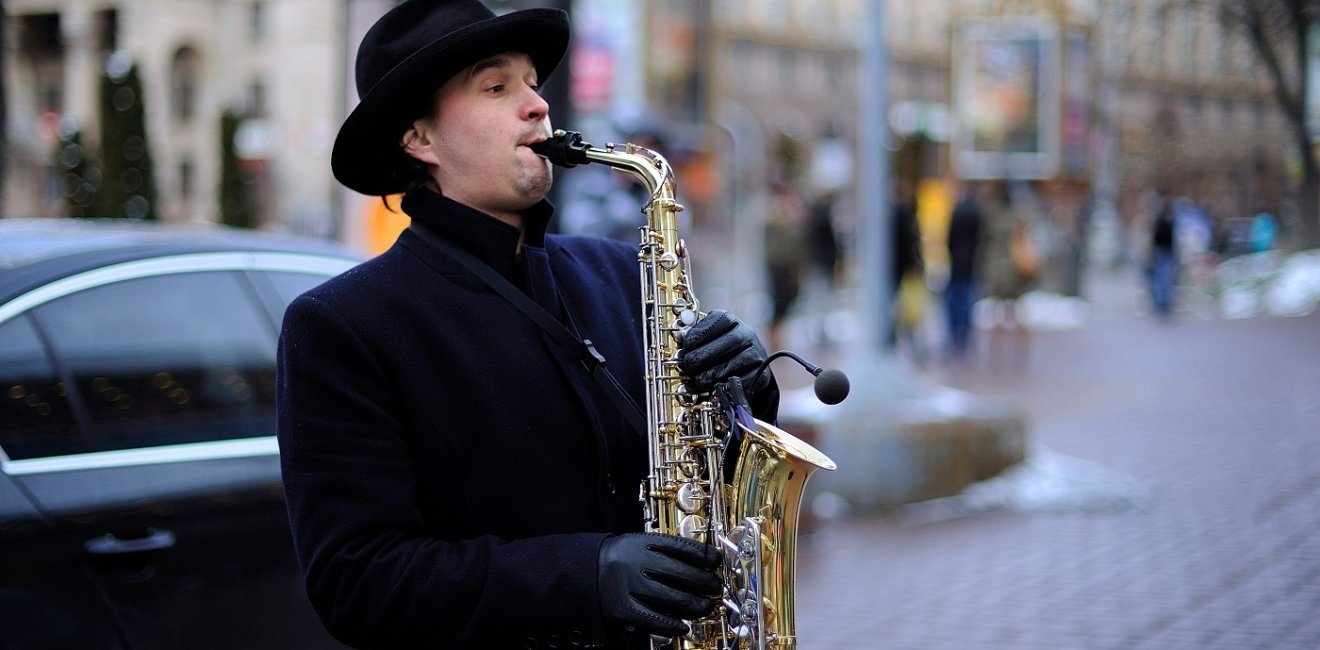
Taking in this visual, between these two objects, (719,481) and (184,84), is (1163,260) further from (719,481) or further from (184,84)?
(184,84)

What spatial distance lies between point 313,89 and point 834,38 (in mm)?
32031

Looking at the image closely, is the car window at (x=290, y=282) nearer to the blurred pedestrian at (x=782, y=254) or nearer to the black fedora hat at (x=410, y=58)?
the black fedora hat at (x=410, y=58)

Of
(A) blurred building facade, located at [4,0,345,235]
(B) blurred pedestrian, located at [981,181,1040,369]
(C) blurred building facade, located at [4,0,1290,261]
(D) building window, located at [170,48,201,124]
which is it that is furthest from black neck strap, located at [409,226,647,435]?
Answer: (D) building window, located at [170,48,201,124]

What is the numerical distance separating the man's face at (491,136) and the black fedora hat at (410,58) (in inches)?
1.6

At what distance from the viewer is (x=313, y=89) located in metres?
39.9

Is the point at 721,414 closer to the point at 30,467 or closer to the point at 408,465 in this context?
the point at 408,465

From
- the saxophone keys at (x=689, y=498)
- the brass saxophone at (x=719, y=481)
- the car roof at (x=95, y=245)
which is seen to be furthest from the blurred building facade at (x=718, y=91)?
the saxophone keys at (x=689, y=498)

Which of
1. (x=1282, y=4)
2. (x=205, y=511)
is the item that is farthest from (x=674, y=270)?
(x=1282, y=4)

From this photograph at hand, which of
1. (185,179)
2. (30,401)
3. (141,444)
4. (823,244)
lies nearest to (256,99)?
(185,179)

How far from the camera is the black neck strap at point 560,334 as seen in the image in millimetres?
2439

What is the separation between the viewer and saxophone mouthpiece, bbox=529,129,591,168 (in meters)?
2.38

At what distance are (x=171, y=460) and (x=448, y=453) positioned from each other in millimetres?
1567

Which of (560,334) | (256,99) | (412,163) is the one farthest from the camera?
(256,99)

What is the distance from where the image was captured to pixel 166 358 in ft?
12.5
